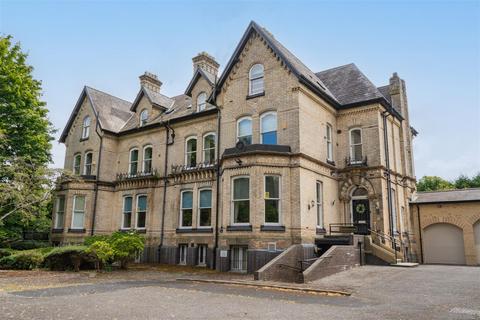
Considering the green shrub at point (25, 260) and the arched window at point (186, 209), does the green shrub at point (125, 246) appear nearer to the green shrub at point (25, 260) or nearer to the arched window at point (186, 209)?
the green shrub at point (25, 260)

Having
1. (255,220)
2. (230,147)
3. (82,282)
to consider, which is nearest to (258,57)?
(230,147)

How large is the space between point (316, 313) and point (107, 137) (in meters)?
23.6

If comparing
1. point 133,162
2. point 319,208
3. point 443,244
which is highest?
point 133,162

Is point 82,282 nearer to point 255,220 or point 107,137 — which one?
point 255,220

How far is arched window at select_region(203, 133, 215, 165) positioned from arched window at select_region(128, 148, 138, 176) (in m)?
6.51

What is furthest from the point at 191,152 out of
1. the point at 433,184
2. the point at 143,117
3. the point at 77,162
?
the point at 433,184

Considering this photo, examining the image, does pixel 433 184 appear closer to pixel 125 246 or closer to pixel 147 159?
pixel 147 159

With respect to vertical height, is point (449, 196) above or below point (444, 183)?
below

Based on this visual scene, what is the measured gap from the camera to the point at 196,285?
13852 mm

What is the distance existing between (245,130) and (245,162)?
2774 millimetres

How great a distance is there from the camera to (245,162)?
19047 millimetres

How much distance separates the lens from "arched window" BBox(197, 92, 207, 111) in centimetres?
2517

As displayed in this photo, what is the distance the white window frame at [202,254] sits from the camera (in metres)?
22.3

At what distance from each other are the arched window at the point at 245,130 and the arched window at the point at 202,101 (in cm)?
456
